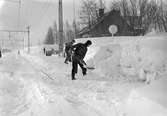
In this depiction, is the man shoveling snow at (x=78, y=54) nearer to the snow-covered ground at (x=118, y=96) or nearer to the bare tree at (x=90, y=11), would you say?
the snow-covered ground at (x=118, y=96)

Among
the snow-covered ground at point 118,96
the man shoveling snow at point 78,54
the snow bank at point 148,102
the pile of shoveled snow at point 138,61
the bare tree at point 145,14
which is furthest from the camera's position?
the bare tree at point 145,14

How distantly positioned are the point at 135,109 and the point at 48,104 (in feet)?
6.08

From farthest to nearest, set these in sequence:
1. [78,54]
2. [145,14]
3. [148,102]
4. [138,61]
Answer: [145,14] < [78,54] < [138,61] < [148,102]

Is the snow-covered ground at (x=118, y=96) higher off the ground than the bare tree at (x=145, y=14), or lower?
lower

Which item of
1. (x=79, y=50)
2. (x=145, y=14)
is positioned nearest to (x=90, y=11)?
(x=145, y=14)

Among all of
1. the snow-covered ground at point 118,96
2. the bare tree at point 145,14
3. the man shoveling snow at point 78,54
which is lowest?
the snow-covered ground at point 118,96

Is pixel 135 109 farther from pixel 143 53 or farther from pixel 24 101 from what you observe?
pixel 143 53

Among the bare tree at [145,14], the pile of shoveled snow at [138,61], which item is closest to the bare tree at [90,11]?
the bare tree at [145,14]

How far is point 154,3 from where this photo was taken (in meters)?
56.9

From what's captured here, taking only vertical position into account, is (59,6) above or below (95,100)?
above

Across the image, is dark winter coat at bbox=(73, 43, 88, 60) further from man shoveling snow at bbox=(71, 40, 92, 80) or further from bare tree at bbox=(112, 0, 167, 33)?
bare tree at bbox=(112, 0, 167, 33)

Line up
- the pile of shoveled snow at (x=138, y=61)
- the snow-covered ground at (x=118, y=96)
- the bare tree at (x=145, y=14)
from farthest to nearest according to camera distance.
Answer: the bare tree at (x=145, y=14) < the pile of shoveled snow at (x=138, y=61) < the snow-covered ground at (x=118, y=96)

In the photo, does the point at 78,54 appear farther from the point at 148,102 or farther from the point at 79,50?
the point at 148,102

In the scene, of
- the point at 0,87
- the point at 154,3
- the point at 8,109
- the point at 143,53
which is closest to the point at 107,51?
the point at 143,53
